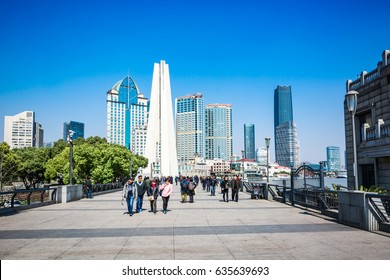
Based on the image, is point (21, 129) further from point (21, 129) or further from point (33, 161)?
point (33, 161)

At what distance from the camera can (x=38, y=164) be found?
65.8 m

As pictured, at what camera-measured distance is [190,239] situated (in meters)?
8.17

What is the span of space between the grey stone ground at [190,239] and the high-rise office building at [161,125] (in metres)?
83.5

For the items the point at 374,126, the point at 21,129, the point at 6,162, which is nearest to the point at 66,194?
the point at 374,126

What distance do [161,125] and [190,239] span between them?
303 feet

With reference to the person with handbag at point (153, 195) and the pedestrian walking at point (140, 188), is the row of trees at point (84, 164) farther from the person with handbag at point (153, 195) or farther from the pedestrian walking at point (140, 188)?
the person with handbag at point (153, 195)

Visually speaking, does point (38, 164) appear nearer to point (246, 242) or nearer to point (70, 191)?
point (70, 191)

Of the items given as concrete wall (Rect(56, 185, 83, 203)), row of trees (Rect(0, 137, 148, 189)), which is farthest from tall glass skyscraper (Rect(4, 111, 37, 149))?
concrete wall (Rect(56, 185, 83, 203))

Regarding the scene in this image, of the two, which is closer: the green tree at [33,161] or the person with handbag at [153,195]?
the person with handbag at [153,195]

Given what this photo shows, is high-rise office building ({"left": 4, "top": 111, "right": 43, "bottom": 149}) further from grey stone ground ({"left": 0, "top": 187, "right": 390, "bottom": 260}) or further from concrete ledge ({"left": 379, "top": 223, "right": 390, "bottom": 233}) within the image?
concrete ledge ({"left": 379, "top": 223, "right": 390, "bottom": 233})

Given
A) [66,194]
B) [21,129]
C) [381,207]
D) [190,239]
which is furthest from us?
[21,129]

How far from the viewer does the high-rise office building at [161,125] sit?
96062mm

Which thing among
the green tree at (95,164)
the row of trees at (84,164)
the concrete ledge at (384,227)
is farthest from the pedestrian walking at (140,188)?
the green tree at (95,164)
